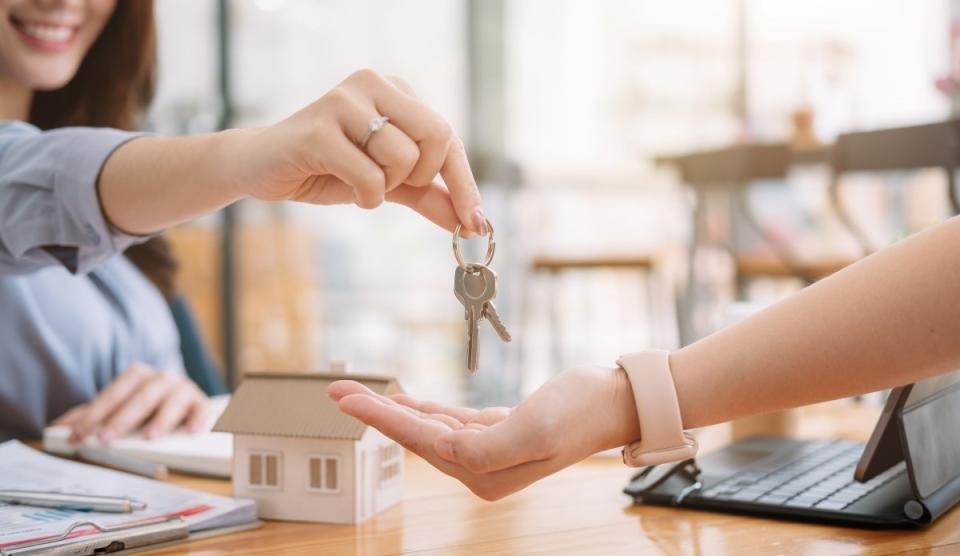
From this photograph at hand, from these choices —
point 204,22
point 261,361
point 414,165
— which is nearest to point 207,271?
point 261,361

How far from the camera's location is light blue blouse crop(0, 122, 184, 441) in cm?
102

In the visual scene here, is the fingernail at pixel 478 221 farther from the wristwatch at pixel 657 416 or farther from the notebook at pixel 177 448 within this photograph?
the notebook at pixel 177 448

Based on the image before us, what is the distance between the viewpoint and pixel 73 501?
803 millimetres

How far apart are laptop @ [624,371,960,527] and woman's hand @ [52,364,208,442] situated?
61 centimetres

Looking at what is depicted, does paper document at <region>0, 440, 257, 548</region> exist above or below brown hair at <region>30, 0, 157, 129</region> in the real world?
below

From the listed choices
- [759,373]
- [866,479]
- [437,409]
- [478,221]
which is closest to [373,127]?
[478,221]

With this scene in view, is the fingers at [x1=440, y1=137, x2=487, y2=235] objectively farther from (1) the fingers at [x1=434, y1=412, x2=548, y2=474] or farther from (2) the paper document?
(2) the paper document

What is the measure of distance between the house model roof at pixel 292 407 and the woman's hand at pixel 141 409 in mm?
352

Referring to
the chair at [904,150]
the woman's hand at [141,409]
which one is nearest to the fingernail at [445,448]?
the woman's hand at [141,409]

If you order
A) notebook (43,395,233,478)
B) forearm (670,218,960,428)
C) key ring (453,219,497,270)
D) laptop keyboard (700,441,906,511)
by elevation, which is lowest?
notebook (43,395,233,478)

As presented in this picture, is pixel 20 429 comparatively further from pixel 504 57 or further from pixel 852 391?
pixel 504 57

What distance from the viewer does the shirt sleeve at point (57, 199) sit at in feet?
3.27

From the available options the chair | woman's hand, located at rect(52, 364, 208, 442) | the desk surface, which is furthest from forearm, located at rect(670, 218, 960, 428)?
the chair

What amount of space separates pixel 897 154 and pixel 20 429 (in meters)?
2.18
